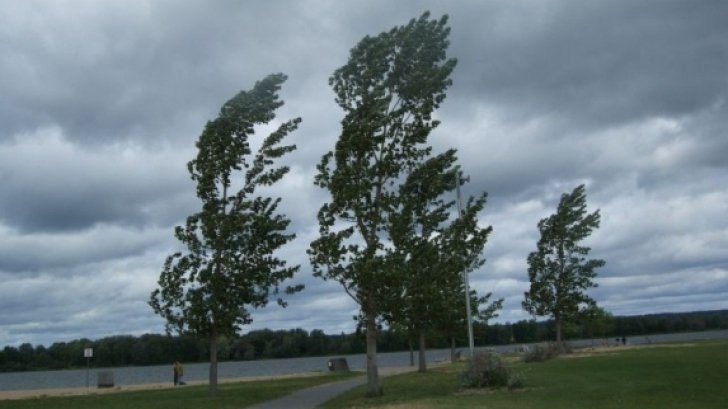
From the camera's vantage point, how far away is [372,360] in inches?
915

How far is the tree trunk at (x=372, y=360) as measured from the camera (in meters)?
22.9

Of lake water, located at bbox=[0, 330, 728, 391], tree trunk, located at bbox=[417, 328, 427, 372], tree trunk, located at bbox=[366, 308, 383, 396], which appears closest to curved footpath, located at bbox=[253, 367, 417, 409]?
tree trunk, located at bbox=[366, 308, 383, 396]

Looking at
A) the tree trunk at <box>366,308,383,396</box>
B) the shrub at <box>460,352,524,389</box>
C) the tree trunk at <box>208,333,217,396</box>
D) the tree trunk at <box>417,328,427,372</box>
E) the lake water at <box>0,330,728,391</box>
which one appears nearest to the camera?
the tree trunk at <box>366,308,383,396</box>

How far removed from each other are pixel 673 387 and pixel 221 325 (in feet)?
48.7

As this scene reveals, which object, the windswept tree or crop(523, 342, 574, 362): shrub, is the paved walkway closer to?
the windswept tree

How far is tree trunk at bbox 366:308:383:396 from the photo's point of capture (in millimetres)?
22859

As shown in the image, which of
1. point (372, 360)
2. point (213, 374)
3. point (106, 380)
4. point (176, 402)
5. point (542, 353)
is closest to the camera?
point (372, 360)

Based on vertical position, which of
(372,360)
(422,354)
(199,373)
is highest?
(372,360)

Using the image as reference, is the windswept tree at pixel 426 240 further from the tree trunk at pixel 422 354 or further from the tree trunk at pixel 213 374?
the tree trunk at pixel 422 354

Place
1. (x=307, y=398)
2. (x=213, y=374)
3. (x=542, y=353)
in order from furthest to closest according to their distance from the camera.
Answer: (x=542, y=353) → (x=213, y=374) → (x=307, y=398)

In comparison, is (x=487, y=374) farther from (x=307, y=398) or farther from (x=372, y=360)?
(x=307, y=398)

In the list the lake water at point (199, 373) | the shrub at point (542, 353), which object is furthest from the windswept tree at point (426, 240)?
the lake water at point (199, 373)

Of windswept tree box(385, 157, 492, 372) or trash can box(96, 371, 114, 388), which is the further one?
trash can box(96, 371, 114, 388)

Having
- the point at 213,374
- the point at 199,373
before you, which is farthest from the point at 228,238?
the point at 199,373
